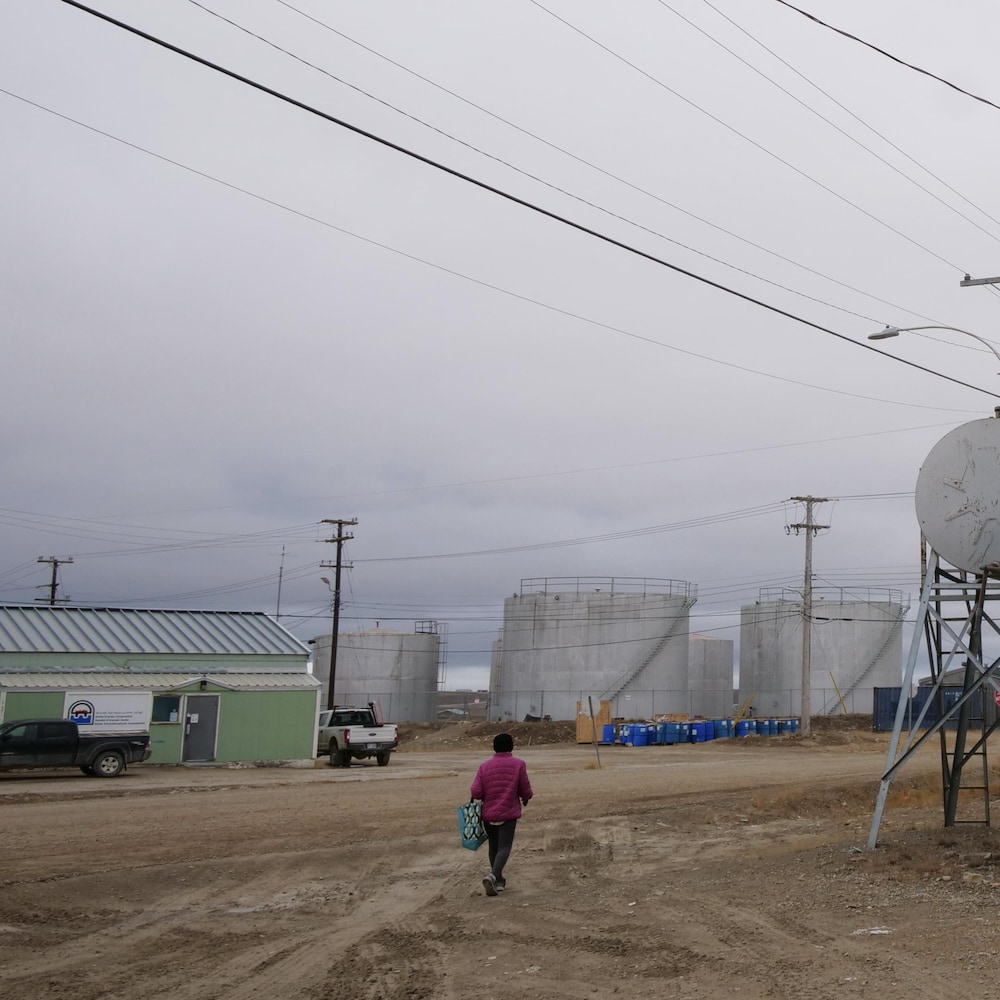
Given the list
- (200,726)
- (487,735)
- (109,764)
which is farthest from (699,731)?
(109,764)

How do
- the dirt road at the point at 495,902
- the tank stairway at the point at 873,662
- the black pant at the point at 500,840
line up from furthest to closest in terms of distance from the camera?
the tank stairway at the point at 873,662 → the black pant at the point at 500,840 → the dirt road at the point at 495,902

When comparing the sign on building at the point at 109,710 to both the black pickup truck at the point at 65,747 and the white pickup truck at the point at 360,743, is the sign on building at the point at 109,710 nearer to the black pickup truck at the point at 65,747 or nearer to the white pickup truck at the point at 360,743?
the black pickup truck at the point at 65,747

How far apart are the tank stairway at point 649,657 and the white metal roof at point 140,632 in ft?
79.8

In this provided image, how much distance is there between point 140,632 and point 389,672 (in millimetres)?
33862

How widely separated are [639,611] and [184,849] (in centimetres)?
4582

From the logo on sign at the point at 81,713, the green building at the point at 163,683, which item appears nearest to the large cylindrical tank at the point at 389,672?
the green building at the point at 163,683

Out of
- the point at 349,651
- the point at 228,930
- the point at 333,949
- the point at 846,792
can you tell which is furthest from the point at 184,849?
the point at 349,651

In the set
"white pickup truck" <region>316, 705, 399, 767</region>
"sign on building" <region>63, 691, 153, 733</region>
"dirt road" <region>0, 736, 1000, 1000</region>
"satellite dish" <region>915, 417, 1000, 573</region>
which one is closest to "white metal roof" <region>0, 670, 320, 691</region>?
"sign on building" <region>63, 691, 153, 733</region>

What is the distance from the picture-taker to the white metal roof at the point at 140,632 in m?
32.8

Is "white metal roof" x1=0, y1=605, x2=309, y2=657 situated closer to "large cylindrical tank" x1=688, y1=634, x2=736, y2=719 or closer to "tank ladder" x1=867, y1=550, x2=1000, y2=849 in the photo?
"tank ladder" x1=867, y1=550, x2=1000, y2=849

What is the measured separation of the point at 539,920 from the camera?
10.3 m

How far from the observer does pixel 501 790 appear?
11219 millimetres

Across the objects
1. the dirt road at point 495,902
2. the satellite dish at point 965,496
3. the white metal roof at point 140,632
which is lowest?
the dirt road at point 495,902

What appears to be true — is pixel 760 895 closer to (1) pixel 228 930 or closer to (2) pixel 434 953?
(2) pixel 434 953
